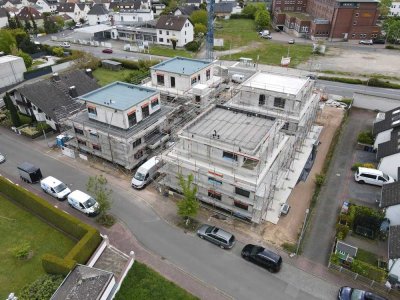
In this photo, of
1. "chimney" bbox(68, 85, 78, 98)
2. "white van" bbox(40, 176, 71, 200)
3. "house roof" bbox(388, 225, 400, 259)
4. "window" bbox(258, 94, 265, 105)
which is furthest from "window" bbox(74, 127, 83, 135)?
"house roof" bbox(388, 225, 400, 259)

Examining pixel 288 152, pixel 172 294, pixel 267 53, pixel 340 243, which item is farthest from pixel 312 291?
pixel 267 53

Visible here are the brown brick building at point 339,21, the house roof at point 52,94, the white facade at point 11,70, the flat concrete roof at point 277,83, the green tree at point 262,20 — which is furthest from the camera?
the green tree at point 262,20

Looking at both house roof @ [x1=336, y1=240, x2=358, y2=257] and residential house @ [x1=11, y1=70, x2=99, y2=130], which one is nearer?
house roof @ [x1=336, y1=240, x2=358, y2=257]

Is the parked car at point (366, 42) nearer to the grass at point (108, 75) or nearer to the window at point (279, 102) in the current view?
the grass at point (108, 75)

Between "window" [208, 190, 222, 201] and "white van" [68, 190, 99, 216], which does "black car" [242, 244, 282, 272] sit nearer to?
"window" [208, 190, 222, 201]

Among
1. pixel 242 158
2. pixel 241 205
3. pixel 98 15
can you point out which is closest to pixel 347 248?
pixel 241 205

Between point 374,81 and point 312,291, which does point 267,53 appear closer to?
point 374,81

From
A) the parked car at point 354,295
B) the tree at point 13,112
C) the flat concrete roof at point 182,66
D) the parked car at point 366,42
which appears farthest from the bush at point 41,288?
the parked car at point 366,42
